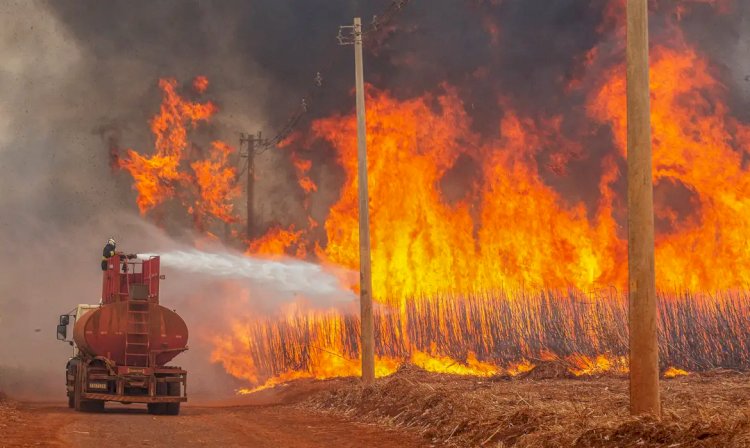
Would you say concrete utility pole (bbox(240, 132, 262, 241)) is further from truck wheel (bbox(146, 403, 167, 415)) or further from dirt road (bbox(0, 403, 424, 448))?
dirt road (bbox(0, 403, 424, 448))

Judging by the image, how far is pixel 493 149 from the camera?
133 ft

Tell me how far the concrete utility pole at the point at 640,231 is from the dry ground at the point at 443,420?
56 centimetres

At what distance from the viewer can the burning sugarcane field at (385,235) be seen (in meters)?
25.1

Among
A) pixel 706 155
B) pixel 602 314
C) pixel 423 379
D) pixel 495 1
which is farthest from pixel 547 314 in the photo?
pixel 495 1

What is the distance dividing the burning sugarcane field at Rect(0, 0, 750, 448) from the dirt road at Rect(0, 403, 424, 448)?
17 cm

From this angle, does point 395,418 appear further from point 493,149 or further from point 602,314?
point 493,149

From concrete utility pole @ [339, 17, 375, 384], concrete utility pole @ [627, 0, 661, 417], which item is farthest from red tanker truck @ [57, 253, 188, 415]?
concrete utility pole @ [627, 0, 661, 417]

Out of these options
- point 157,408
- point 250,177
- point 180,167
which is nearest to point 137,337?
point 157,408

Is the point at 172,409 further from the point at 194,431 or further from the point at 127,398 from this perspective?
the point at 194,431

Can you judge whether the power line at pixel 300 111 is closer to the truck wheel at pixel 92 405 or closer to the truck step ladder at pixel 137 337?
the truck step ladder at pixel 137 337

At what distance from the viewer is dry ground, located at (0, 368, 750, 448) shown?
13023 millimetres

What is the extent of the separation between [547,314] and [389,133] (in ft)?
39.7

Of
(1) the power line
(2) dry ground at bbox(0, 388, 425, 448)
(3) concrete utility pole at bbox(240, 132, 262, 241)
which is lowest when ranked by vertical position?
(2) dry ground at bbox(0, 388, 425, 448)

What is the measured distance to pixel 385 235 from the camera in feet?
129
